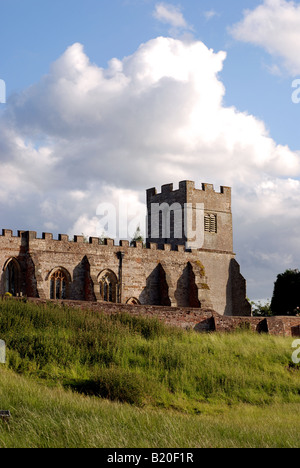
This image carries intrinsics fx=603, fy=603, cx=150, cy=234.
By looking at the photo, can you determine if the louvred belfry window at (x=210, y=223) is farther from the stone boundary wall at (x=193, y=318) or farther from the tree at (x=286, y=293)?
the stone boundary wall at (x=193, y=318)

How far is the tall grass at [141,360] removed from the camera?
17.0 meters

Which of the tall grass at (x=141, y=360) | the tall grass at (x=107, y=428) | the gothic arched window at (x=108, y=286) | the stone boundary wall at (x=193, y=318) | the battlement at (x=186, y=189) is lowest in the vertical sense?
the tall grass at (x=107, y=428)

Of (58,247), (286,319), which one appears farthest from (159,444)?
(58,247)

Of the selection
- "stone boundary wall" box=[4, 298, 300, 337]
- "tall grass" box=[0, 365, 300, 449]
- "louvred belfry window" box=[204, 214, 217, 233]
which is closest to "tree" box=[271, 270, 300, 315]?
"louvred belfry window" box=[204, 214, 217, 233]

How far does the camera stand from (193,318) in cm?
2678

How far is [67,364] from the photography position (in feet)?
60.8

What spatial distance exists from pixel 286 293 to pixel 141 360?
110 ft

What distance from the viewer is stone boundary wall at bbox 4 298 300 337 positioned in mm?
24927

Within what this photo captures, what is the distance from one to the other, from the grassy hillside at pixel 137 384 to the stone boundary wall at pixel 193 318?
3.15 ft

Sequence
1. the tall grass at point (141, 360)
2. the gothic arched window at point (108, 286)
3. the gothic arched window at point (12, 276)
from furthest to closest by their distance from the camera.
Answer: the gothic arched window at point (108, 286) < the gothic arched window at point (12, 276) < the tall grass at point (141, 360)

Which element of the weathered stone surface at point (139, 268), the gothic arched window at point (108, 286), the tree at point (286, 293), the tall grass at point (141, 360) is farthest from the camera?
the tree at point (286, 293)

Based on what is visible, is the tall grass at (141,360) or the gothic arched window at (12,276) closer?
the tall grass at (141,360)

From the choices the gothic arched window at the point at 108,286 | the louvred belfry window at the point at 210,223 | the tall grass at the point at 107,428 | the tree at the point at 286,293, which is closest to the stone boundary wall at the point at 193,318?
the gothic arched window at the point at 108,286

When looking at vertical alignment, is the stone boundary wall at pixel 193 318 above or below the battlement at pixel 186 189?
below
